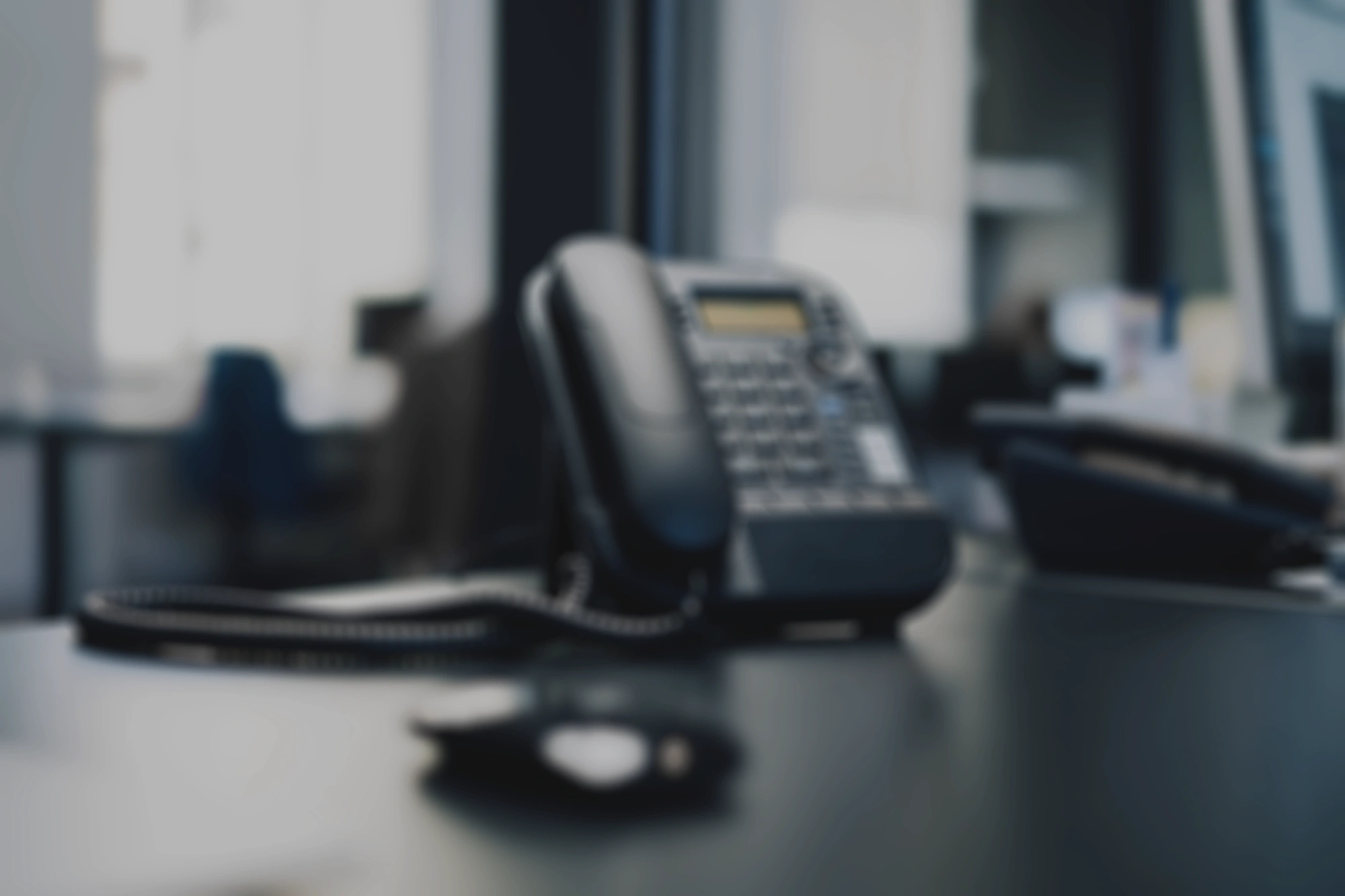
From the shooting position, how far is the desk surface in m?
0.28

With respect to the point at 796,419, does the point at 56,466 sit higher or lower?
lower

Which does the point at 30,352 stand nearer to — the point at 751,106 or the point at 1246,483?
the point at 751,106

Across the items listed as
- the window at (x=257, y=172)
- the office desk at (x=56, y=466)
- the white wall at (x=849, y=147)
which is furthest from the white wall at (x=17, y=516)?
the white wall at (x=849, y=147)

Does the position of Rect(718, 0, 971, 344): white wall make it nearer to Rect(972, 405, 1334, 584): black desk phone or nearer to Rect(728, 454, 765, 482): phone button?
Rect(972, 405, 1334, 584): black desk phone

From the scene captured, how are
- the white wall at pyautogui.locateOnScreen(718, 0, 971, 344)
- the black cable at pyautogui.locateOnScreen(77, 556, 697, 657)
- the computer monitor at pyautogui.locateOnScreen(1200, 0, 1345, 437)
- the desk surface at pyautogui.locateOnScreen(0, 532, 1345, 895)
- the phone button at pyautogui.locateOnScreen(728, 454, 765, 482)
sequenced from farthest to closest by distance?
the white wall at pyautogui.locateOnScreen(718, 0, 971, 344)
the computer monitor at pyautogui.locateOnScreen(1200, 0, 1345, 437)
the phone button at pyautogui.locateOnScreen(728, 454, 765, 482)
the black cable at pyautogui.locateOnScreen(77, 556, 697, 657)
the desk surface at pyautogui.locateOnScreen(0, 532, 1345, 895)

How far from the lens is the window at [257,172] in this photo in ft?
6.32

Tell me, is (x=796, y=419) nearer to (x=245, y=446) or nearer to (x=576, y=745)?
(x=576, y=745)

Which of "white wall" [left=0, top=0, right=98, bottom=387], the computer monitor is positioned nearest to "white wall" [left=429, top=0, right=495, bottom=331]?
"white wall" [left=0, top=0, right=98, bottom=387]

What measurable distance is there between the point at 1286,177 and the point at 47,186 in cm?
Answer: 150

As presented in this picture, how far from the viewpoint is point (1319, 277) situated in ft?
3.41

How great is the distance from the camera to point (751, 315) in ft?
2.36

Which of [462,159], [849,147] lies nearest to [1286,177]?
[849,147]

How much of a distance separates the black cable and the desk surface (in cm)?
1

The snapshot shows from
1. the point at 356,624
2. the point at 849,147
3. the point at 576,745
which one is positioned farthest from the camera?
the point at 849,147
